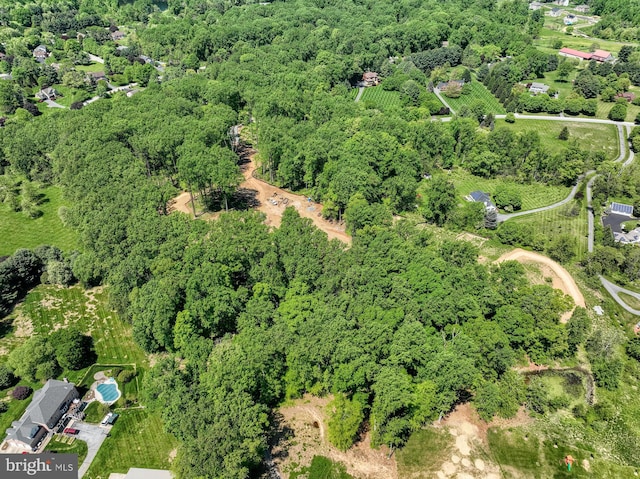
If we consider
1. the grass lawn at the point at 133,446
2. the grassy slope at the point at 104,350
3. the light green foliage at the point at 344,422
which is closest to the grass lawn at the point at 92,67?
the grassy slope at the point at 104,350

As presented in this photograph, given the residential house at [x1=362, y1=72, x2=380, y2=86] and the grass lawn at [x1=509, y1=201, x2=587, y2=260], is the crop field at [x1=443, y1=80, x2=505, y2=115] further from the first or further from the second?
the grass lawn at [x1=509, y1=201, x2=587, y2=260]

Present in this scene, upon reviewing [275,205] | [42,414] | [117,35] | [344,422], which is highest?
[117,35]

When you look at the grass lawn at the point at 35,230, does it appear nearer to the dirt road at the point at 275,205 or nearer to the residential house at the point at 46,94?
the dirt road at the point at 275,205

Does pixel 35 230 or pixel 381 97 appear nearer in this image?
pixel 35 230

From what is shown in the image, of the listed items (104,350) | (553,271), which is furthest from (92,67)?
(553,271)

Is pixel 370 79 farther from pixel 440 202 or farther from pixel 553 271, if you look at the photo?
pixel 553 271

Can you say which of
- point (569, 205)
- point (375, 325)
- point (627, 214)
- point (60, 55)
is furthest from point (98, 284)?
point (60, 55)

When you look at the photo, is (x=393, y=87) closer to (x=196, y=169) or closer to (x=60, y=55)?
(x=196, y=169)
